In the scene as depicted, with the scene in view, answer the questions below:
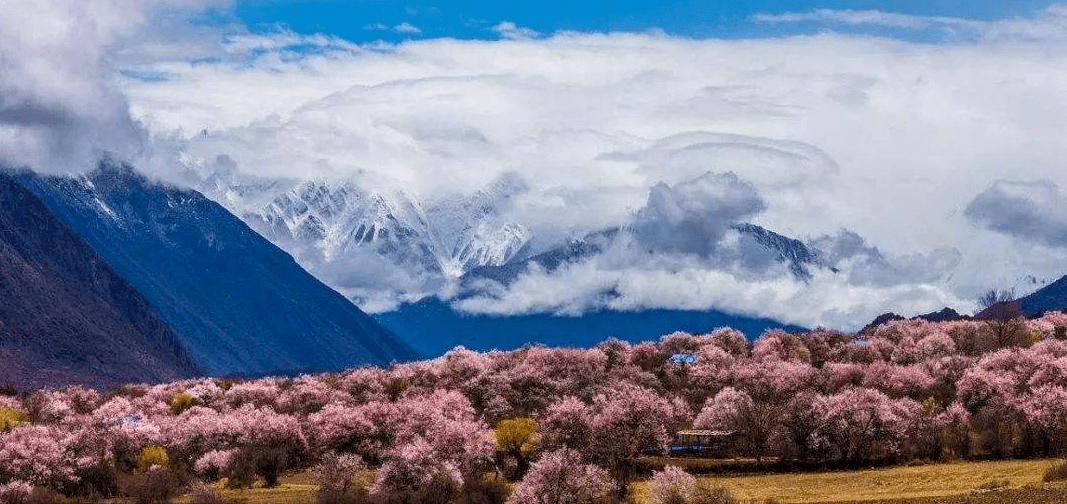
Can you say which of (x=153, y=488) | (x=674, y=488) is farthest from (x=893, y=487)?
(x=153, y=488)

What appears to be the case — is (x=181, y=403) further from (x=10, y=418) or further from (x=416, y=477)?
(x=416, y=477)

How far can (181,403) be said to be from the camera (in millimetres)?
170250

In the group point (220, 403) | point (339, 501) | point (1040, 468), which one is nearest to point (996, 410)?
point (1040, 468)

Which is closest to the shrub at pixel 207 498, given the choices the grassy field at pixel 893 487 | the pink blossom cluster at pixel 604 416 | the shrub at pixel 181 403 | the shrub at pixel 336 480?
the grassy field at pixel 893 487

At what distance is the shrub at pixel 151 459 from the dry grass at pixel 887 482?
42.2 m

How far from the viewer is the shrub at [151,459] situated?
119375 millimetres

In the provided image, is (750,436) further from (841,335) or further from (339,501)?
(841,335)

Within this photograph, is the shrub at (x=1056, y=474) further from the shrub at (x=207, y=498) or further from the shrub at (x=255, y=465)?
the shrub at (x=255, y=465)

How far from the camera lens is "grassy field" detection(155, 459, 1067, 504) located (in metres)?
80.4

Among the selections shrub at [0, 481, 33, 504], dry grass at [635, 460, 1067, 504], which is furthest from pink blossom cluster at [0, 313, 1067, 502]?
dry grass at [635, 460, 1067, 504]

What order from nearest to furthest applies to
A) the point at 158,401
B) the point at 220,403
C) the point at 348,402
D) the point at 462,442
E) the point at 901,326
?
the point at 462,442 < the point at 348,402 < the point at 220,403 < the point at 158,401 < the point at 901,326

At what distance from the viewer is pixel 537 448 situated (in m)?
109

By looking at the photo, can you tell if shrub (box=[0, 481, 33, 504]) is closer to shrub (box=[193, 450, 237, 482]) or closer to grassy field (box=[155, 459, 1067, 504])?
grassy field (box=[155, 459, 1067, 504])

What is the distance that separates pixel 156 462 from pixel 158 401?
5503 centimetres
